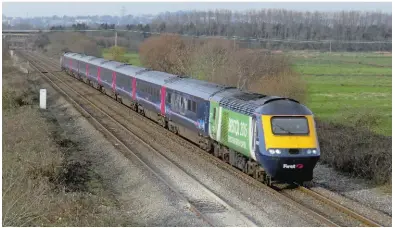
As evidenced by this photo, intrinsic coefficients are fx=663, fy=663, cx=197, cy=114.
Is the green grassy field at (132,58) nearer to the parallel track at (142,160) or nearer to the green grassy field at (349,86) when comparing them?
the green grassy field at (349,86)

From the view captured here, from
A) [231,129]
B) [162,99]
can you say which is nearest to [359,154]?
[231,129]

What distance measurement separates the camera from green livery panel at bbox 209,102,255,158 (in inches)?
685

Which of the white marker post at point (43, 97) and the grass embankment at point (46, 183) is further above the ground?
the grass embankment at point (46, 183)

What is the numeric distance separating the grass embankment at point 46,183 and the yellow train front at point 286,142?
398 centimetres

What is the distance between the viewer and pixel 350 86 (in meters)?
63.8

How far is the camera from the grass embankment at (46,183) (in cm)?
1297

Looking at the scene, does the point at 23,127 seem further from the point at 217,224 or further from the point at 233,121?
the point at 217,224

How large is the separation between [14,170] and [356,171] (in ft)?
31.6

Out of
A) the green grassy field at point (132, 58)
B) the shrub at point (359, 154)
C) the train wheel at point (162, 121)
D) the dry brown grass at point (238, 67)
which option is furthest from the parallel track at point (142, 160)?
the green grassy field at point (132, 58)

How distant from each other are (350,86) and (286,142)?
162 ft

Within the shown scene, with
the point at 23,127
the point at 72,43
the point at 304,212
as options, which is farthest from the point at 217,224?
the point at 72,43

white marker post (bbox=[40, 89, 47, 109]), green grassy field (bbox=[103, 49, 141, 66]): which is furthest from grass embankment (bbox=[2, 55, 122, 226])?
green grassy field (bbox=[103, 49, 141, 66])

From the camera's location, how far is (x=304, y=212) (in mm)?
14672

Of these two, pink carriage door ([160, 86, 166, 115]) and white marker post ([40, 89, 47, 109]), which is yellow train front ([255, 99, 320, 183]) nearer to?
pink carriage door ([160, 86, 166, 115])
